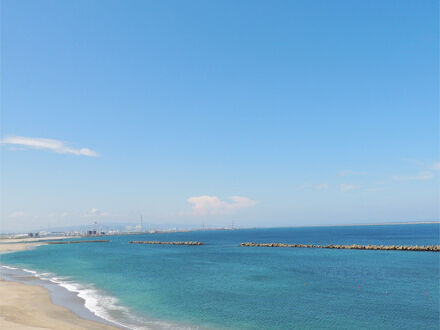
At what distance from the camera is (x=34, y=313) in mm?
30000

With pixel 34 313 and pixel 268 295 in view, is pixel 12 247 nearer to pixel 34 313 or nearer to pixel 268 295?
pixel 34 313

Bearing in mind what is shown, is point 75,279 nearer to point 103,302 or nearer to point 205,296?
point 103,302

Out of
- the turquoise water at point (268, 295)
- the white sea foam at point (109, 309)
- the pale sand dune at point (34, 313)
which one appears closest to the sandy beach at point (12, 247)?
the turquoise water at point (268, 295)

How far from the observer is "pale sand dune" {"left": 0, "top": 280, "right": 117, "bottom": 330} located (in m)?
→ 25.9

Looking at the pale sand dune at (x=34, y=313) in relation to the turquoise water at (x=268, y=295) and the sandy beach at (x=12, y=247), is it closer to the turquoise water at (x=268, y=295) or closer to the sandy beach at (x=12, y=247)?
the turquoise water at (x=268, y=295)

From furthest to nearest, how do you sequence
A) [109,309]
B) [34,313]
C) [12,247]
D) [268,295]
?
[12,247] → [268,295] → [109,309] → [34,313]

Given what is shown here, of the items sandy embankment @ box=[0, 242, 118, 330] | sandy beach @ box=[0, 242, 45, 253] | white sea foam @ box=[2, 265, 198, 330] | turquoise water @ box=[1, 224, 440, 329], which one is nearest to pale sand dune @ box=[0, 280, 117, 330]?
sandy embankment @ box=[0, 242, 118, 330]

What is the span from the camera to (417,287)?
136 ft

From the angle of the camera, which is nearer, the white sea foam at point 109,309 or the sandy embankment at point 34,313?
the sandy embankment at point 34,313

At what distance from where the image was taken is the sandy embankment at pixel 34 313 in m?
25.9

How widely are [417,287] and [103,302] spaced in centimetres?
4150

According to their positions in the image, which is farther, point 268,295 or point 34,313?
point 268,295

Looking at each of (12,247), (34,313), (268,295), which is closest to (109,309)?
(34,313)

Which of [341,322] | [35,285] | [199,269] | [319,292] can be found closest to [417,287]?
[319,292]
